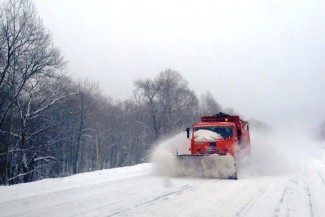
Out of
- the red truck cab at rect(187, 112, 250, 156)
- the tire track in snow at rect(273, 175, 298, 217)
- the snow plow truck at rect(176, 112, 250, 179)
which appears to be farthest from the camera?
the red truck cab at rect(187, 112, 250, 156)

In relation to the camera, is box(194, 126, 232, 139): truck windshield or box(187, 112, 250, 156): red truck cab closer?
box(187, 112, 250, 156): red truck cab

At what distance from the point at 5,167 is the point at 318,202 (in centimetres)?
1648

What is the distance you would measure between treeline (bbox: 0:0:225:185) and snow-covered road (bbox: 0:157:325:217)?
712cm

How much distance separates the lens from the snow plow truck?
504 inches

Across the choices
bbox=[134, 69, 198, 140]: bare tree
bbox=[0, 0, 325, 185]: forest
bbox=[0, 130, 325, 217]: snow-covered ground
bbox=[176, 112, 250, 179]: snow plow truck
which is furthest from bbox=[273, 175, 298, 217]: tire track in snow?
bbox=[134, 69, 198, 140]: bare tree

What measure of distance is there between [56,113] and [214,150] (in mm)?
26292

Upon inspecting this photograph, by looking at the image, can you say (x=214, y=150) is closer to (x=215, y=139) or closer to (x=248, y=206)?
(x=215, y=139)

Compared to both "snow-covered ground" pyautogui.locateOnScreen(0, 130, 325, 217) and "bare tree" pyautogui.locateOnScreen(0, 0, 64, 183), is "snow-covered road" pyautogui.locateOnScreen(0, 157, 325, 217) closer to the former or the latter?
"snow-covered ground" pyautogui.locateOnScreen(0, 130, 325, 217)

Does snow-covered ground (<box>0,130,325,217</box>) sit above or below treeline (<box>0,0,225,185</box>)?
below

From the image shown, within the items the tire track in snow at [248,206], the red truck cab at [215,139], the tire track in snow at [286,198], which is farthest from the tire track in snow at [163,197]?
the red truck cab at [215,139]

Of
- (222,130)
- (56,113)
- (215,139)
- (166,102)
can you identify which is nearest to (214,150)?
(215,139)

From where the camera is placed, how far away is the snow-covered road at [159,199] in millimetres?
6461

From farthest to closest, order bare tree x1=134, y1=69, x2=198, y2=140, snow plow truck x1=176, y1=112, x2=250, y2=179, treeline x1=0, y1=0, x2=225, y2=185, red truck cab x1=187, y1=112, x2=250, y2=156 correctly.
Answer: bare tree x1=134, y1=69, x2=198, y2=140 < treeline x1=0, y1=0, x2=225, y2=185 < red truck cab x1=187, y1=112, x2=250, y2=156 < snow plow truck x1=176, y1=112, x2=250, y2=179

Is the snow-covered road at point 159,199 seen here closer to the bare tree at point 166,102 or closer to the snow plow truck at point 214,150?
the snow plow truck at point 214,150
